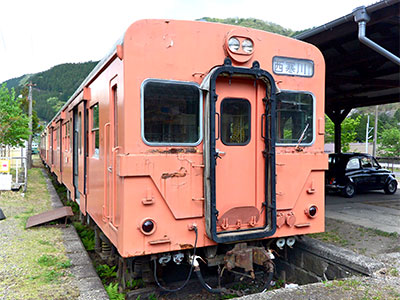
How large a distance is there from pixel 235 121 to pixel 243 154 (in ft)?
1.27

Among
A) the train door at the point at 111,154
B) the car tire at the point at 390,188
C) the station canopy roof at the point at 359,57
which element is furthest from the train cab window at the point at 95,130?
the car tire at the point at 390,188

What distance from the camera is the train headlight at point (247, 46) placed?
4043mm

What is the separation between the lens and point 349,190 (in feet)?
39.3

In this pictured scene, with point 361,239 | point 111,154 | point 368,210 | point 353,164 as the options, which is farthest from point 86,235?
point 353,164

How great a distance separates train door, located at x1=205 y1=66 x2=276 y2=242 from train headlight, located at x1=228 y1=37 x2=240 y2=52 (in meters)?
0.25

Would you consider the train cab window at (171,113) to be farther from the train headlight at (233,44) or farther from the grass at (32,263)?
the grass at (32,263)

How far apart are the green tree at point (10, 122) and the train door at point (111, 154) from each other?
39.2ft

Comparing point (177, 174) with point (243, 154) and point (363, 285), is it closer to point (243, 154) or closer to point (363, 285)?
point (243, 154)

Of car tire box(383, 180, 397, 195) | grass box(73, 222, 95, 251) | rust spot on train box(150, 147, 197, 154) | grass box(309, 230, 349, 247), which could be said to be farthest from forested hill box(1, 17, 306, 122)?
rust spot on train box(150, 147, 197, 154)

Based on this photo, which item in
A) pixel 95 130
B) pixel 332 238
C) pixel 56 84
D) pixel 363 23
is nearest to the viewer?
pixel 95 130

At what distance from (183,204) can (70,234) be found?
3901 mm

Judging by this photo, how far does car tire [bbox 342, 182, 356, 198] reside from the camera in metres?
11.9

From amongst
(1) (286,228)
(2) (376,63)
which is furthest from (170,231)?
(2) (376,63)

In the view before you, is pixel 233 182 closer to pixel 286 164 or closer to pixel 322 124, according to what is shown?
pixel 286 164
